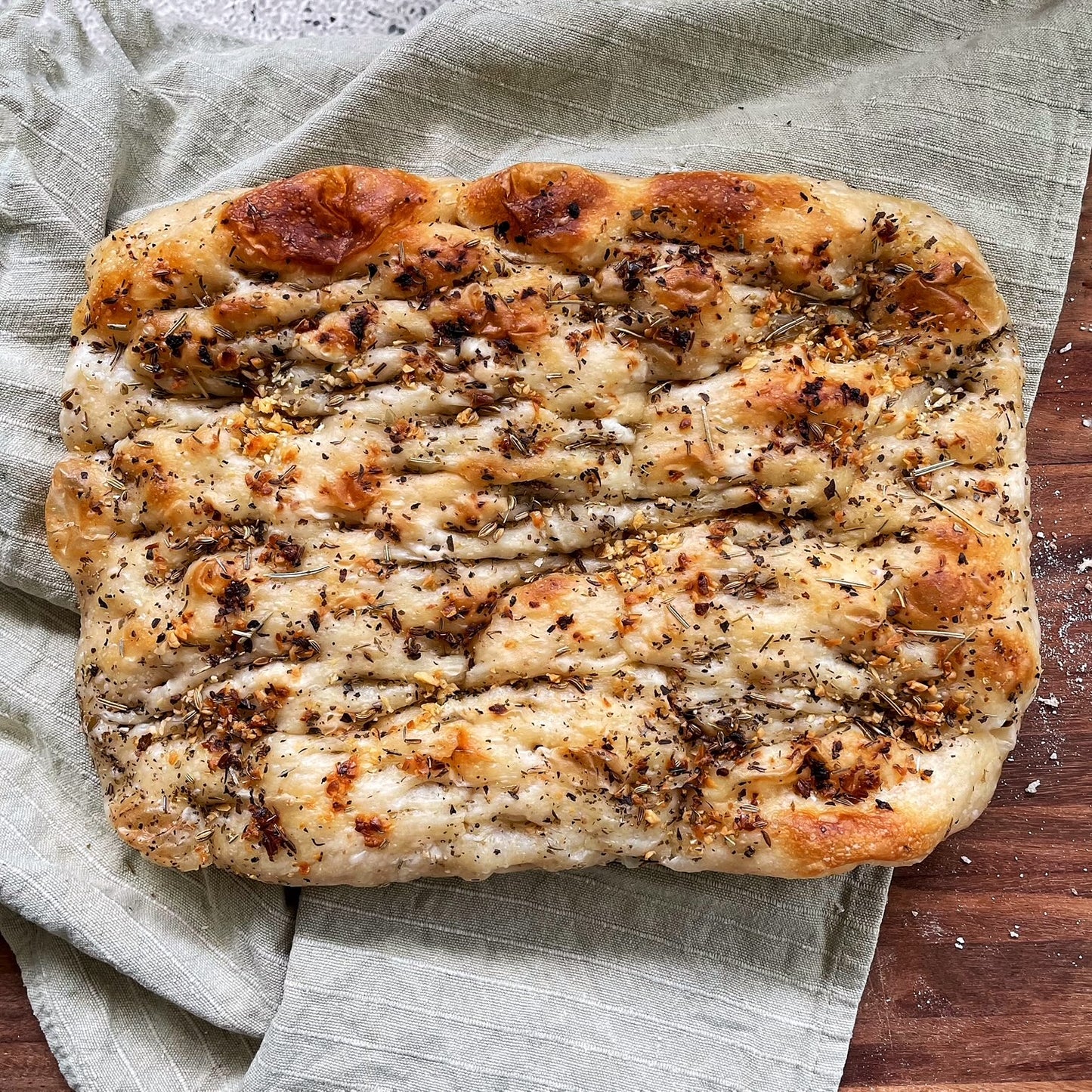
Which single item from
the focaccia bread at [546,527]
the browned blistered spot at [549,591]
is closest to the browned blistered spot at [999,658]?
the focaccia bread at [546,527]

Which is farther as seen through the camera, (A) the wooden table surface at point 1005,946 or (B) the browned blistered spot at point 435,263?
(A) the wooden table surface at point 1005,946

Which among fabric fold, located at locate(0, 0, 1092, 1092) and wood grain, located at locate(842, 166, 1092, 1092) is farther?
wood grain, located at locate(842, 166, 1092, 1092)

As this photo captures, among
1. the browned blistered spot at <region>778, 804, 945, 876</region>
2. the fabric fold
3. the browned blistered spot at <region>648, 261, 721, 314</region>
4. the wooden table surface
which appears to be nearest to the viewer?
the browned blistered spot at <region>778, 804, 945, 876</region>

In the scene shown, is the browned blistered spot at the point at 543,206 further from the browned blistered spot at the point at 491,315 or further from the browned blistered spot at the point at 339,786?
the browned blistered spot at the point at 339,786

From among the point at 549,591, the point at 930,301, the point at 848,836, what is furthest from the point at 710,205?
the point at 848,836

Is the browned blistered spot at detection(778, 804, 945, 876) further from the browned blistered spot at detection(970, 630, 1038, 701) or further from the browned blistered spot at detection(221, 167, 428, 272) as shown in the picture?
the browned blistered spot at detection(221, 167, 428, 272)

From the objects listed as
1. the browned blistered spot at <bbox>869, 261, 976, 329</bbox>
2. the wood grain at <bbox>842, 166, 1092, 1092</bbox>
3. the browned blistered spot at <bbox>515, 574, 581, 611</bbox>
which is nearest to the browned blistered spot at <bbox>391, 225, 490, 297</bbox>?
the browned blistered spot at <bbox>515, 574, 581, 611</bbox>

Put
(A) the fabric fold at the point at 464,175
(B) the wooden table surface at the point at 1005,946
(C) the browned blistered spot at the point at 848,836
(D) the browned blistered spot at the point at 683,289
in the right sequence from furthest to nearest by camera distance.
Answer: (B) the wooden table surface at the point at 1005,946 < (A) the fabric fold at the point at 464,175 < (D) the browned blistered spot at the point at 683,289 < (C) the browned blistered spot at the point at 848,836

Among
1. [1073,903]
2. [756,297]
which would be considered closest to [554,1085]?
[1073,903]
